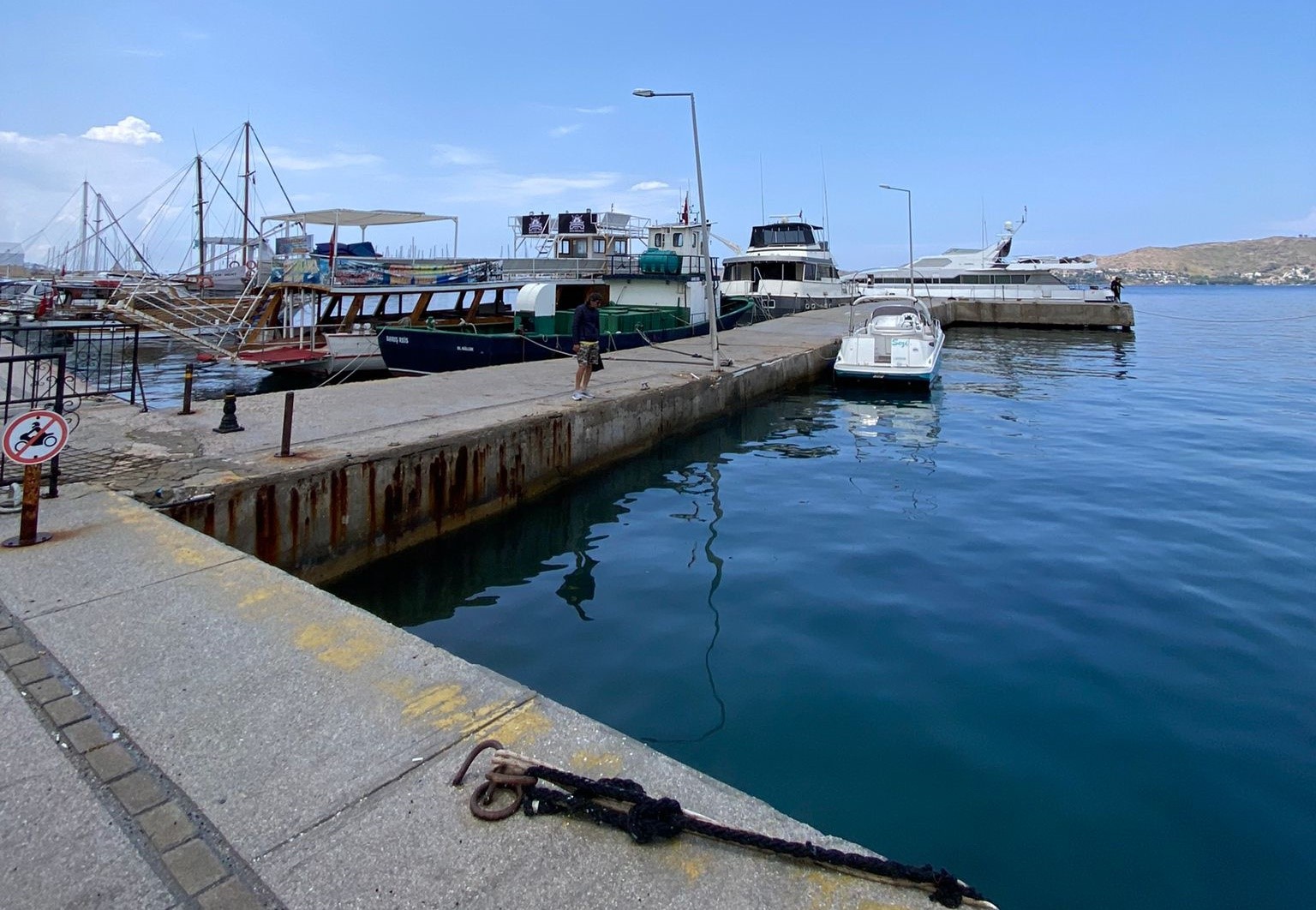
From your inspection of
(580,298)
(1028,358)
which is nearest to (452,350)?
(580,298)

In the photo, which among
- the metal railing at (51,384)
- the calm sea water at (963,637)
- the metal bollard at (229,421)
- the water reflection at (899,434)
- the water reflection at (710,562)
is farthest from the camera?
the water reflection at (899,434)

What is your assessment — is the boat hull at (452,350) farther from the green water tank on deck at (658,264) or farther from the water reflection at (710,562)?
the green water tank on deck at (658,264)

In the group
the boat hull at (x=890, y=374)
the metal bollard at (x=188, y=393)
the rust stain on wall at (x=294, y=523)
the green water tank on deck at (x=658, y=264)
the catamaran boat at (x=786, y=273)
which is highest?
the catamaran boat at (x=786, y=273)

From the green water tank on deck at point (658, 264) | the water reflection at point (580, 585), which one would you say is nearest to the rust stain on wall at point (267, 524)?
the water reflection at point (580, 585)

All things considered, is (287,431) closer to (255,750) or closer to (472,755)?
(255,750)

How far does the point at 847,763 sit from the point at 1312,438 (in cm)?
1488

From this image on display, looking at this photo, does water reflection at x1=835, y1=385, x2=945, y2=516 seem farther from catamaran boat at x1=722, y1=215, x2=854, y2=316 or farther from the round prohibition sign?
catamaran boat at x1=722, y1=215, x2=854, y2=316

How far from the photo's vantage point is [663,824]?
2.80 meters

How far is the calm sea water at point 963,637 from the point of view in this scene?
171 inches

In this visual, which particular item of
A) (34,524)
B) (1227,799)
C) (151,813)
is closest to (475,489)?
(34,524)

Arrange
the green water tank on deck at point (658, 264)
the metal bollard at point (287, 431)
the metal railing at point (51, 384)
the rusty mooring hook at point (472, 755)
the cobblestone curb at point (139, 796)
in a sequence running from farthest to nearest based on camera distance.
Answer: the green water tank on deck at point (658, 264) → the metal bollard at point (287, 431) → the metal railing at point (51, 384) → the rusty mooring hook at point (472, 755) → the cobblestone curb at point (139, 796)

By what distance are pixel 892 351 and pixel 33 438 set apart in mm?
17134

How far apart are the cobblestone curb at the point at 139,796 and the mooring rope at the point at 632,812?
0.82 meters

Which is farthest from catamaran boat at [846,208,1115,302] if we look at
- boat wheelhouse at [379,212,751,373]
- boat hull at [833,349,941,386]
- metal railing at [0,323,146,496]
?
metal railing at [0,323,146,496]
